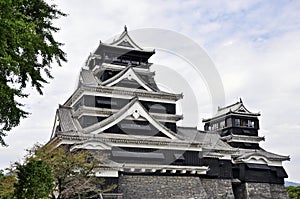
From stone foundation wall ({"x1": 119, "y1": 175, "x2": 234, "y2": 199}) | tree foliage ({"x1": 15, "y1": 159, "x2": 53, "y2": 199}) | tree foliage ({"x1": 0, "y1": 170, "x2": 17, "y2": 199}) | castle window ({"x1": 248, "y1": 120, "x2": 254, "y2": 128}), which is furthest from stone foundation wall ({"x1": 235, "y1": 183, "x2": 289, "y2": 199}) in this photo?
tree foliage ({"x1": 15, "y1": 159, "x2": 53, "y2": 199})

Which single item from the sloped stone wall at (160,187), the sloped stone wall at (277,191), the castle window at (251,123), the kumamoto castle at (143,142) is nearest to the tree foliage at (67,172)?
the kumamoto castle at (143,142)

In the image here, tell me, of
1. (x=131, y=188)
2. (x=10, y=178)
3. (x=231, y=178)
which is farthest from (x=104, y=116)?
(x=10, y=178)

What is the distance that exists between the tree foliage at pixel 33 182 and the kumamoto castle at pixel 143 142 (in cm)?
1116

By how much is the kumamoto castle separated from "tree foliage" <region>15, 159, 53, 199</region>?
36.6 feet

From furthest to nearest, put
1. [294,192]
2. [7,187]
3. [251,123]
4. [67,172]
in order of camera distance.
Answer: [294,192]
[251,123]
[67,172]
[7,187]

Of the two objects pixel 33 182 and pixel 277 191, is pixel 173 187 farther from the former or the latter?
pixel 33 182

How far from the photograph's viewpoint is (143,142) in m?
22.8

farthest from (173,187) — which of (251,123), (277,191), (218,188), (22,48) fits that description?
(22,48)

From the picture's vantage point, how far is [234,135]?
3209 centimetres

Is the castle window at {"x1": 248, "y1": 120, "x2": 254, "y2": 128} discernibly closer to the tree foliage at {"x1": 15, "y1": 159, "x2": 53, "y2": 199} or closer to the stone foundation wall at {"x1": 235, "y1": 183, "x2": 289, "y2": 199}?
the stone foundation wall at {"x1": 235, "y1": 183, "x2": 289, "y2": 199}

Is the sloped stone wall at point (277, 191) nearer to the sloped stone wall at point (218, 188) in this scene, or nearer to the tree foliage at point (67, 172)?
the sloped stone wall at point (218, 188)

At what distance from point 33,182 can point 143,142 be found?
14048 millimetres

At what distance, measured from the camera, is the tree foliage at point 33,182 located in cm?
900

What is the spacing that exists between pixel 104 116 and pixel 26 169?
49.9 ft
